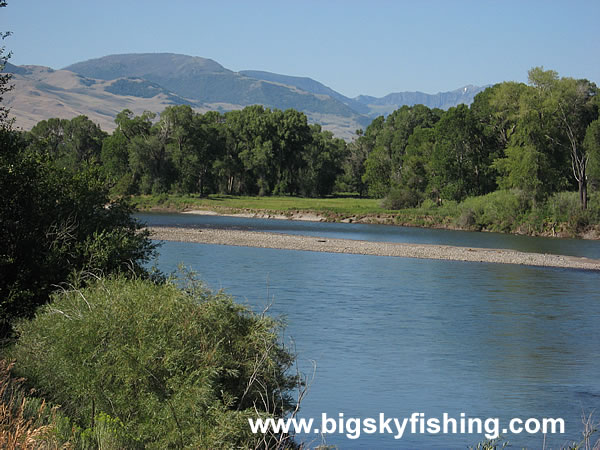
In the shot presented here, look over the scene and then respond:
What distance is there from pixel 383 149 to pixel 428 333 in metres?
101

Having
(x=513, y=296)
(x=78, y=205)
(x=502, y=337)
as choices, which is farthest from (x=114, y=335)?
(x=513, y=296)

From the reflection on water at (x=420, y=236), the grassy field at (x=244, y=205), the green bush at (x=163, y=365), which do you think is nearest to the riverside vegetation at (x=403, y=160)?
the grassy field at (x=244, y=205)

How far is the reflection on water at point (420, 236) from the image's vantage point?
63.0m

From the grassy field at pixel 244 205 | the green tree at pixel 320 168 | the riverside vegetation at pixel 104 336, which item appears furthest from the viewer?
the green tree at pixel 320 168

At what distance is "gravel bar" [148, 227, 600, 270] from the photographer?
52.3 meters

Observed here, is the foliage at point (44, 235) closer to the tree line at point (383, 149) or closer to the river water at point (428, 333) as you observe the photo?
the river water at point (428, 333)

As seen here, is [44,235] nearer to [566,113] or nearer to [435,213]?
[566,113]

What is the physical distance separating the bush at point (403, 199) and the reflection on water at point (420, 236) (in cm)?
901

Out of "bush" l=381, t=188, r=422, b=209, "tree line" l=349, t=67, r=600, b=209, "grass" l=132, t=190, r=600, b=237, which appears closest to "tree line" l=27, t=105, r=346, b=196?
Answer: "grass" l=132, t=190, r=600, b=237

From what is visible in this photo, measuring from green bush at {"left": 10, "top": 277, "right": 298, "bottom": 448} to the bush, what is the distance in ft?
275

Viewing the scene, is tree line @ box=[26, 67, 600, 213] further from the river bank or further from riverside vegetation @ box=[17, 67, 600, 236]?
the river bank

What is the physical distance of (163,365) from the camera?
1267cm

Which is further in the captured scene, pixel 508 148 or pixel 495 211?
pixel 508 148

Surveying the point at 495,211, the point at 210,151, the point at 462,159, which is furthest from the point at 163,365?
the point at 210,151
